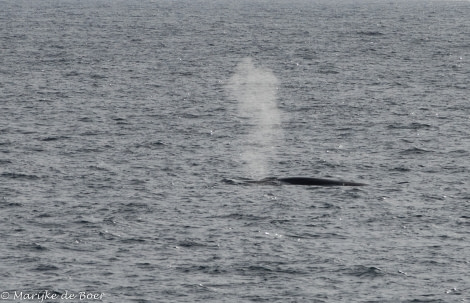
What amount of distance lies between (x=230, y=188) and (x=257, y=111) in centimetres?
3606

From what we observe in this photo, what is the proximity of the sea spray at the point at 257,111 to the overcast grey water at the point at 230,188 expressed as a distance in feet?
1.13

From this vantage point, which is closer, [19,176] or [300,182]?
[300,182]

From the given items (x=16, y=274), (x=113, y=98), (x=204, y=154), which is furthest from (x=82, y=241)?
(x=113, y=98)

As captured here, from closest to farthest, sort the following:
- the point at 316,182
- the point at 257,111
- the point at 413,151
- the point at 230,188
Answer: the point at 230,188, the point at 316,182, the point at 413,151, the point at 257,111

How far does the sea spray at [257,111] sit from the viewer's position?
77.8 meters

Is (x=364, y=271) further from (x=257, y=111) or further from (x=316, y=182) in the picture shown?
(x=257, y=111)

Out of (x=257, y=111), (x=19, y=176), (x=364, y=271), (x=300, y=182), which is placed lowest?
(x=257, y=111)

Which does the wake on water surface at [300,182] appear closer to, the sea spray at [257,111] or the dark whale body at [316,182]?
the dark whale body at [316,182]

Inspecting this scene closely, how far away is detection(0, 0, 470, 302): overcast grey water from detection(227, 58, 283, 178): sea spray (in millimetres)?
345

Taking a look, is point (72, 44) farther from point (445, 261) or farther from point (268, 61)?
point (445, 261)

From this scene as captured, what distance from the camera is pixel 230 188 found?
219 feet

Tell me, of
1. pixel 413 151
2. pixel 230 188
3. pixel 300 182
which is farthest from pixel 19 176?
pixel 413 151

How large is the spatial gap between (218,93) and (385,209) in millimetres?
54819

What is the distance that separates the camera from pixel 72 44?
182m
